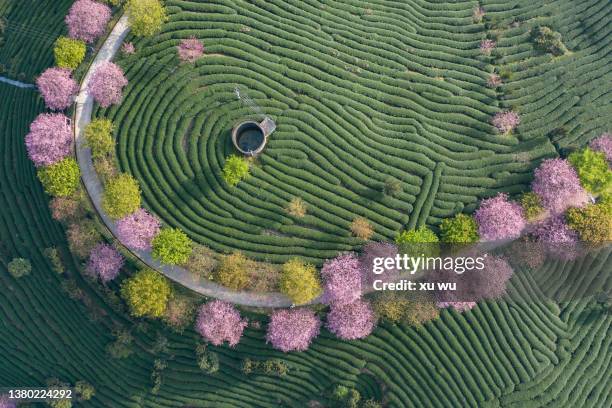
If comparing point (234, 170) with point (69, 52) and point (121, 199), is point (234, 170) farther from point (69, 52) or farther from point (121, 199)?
point (69, 52)

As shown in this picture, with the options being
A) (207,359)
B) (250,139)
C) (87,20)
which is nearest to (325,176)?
(250,139)

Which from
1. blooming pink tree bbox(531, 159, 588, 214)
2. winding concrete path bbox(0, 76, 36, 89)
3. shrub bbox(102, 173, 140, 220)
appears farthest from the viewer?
winding concrete path bbox(0, 76, 36, 89)

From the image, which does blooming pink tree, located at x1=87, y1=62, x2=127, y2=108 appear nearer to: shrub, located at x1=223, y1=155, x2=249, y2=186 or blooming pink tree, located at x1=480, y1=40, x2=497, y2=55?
shrub, located at x1=223, y1=155, x2=249, y2=186

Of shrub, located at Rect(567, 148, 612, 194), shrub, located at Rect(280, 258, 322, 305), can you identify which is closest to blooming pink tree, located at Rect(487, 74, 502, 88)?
shrub, located at Rect(567, 148, 612, 194)

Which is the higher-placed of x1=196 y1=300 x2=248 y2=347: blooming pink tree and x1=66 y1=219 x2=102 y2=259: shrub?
x1=66 y1=219 x2=102 y2=259: shrub

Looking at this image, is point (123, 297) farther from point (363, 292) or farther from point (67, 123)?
point (363, 292)

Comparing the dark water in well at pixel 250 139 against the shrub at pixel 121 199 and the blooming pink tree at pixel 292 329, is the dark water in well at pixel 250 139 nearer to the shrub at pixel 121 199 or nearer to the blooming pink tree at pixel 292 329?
the shrub at pixel 121 199

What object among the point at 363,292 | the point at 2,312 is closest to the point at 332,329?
the point at 363,292

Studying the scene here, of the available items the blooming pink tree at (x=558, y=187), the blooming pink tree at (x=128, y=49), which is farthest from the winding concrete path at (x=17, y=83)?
the blooming pink tree at (x=558, y=187)
